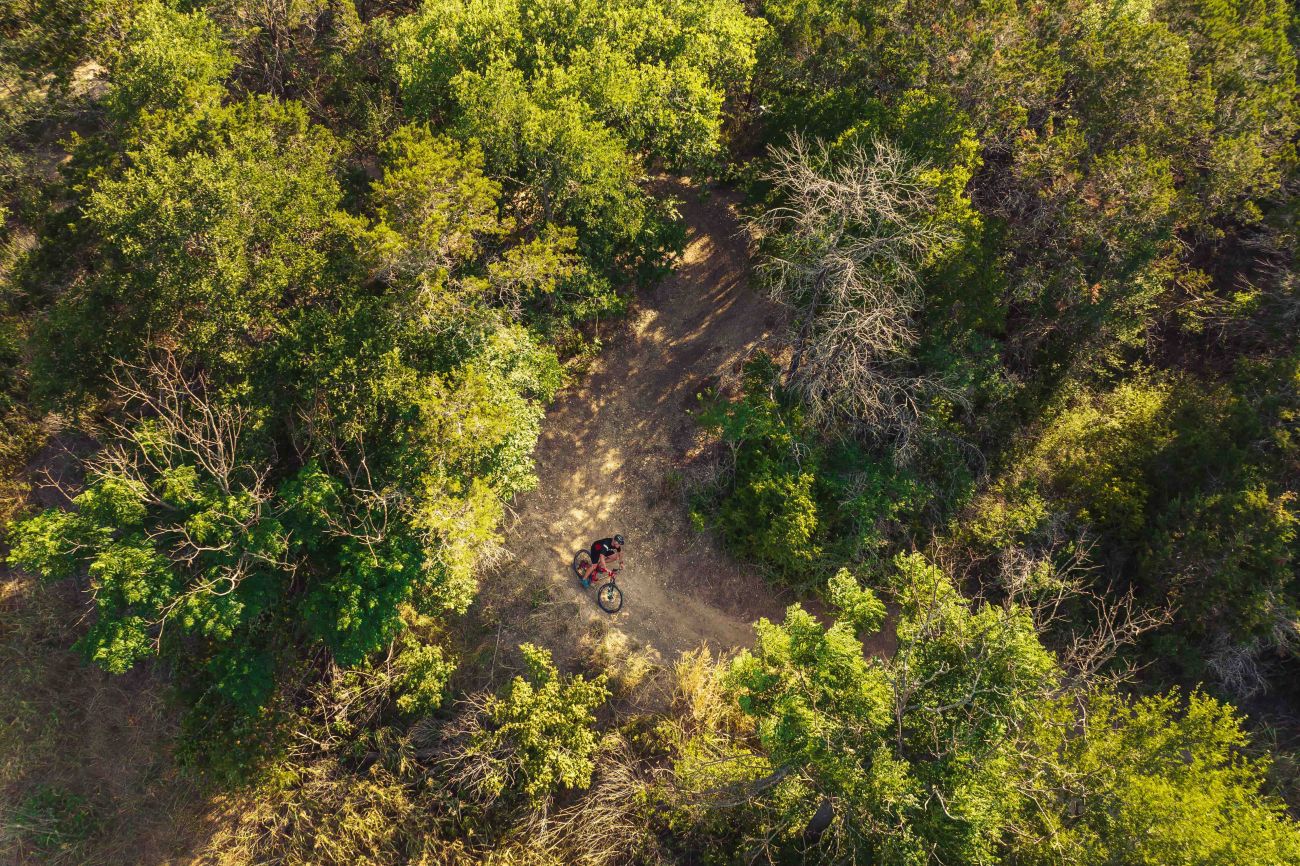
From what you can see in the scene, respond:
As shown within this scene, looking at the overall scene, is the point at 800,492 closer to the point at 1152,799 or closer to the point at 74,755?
the point at 1152,799

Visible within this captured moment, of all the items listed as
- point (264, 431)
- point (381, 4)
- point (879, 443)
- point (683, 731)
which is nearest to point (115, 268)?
point (264, 431)

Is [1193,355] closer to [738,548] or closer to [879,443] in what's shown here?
[879,443]

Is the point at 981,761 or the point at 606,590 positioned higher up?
the point at 981,761

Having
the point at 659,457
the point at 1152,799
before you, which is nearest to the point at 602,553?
the point at 659,457

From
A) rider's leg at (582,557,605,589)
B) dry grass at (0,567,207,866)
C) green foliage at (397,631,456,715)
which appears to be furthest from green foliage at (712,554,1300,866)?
→ dry grass at (0,567,207,866)

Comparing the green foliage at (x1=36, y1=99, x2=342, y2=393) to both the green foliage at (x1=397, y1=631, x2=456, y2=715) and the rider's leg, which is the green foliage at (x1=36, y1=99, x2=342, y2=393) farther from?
the rider's leg
